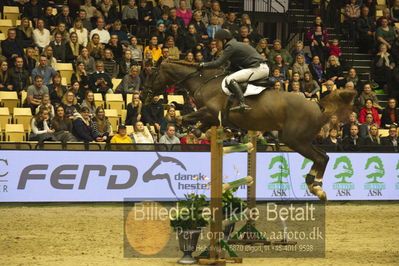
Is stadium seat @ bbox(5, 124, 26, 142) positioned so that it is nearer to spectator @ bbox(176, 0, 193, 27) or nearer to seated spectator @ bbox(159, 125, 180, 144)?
seated spectator @ bbox(159, 125, 180, 144)

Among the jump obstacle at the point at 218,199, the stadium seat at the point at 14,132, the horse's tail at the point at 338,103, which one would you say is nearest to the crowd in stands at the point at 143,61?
the stadium seat at the point at 14,132

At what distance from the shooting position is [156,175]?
15.8 meters

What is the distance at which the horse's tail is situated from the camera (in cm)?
1159

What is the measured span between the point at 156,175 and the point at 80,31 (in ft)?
17.1

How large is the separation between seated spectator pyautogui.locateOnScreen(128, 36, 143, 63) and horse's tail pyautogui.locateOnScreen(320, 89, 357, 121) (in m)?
8.42

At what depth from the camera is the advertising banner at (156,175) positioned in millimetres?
15234

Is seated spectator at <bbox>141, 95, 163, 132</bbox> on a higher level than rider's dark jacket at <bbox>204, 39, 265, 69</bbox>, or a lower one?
lower

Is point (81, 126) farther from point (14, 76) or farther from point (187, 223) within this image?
point (187, 223)

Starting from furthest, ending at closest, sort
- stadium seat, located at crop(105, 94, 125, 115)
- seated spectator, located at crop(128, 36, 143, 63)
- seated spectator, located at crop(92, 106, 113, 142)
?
seated spectator, located at crop(128, 36, 143, 63), stadium seat, located at crop(105, 94, 125, 115), seated spectator, located at crop(92, 106, 113, 142)

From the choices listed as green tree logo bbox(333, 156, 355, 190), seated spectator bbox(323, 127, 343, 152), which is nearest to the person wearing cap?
seated spectator bbox(323, 127, 343, 152)

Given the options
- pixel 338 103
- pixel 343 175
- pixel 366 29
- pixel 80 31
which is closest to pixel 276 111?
pixel 338 103

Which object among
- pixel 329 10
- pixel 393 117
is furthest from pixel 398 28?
pixel 393 117

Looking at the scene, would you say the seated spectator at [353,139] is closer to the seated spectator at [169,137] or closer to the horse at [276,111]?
the seated spectator at [169,137]

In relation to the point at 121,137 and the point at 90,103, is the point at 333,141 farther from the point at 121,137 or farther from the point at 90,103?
the point at 90,103
